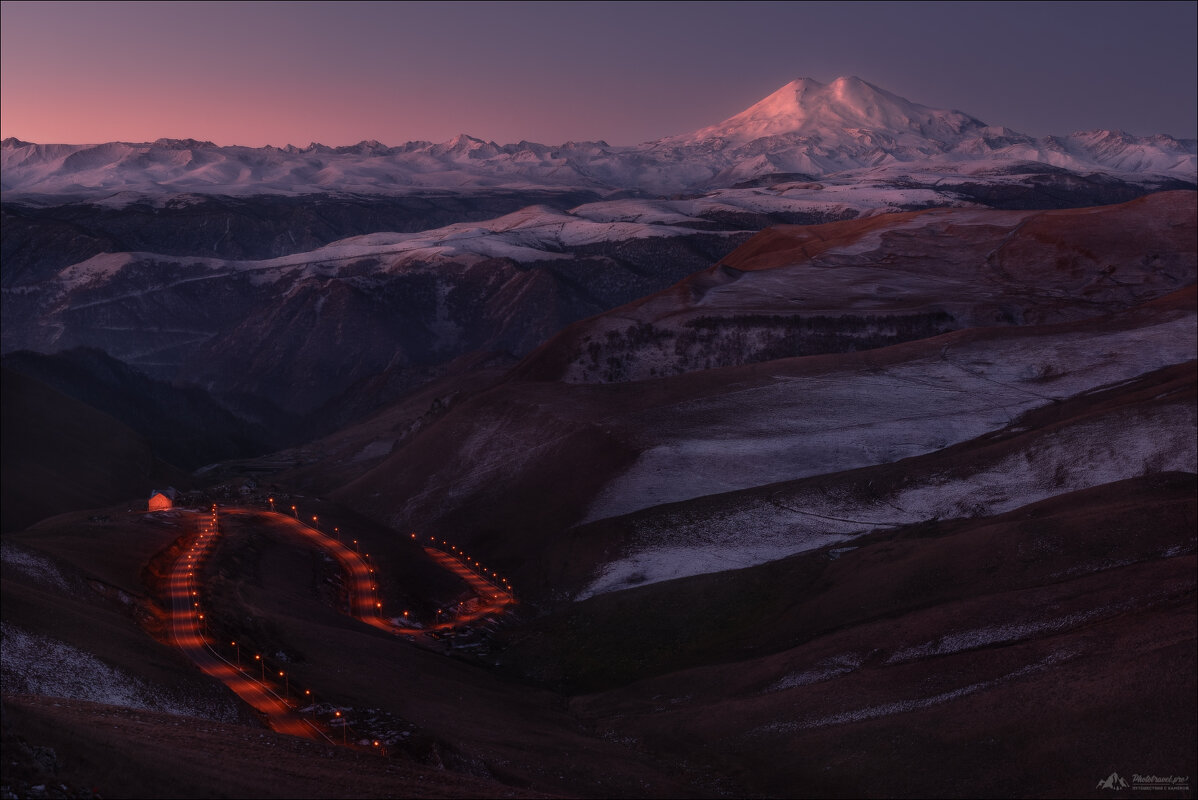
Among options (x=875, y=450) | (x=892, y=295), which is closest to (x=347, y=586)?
(x=875, y=450)

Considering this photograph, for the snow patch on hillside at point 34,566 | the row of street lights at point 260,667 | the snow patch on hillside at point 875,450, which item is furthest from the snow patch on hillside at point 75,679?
the snow patch on hillside at point 875,450

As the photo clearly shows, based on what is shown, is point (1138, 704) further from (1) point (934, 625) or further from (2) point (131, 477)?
(2) point (131, 477)

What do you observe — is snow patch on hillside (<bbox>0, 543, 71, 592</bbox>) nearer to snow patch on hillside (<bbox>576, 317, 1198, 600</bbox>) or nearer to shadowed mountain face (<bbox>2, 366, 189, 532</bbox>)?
snow patch on hillside (<bbox>576, 317, 1198, 600</bbox>)

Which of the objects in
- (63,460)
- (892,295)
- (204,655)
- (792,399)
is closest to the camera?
(204,655)

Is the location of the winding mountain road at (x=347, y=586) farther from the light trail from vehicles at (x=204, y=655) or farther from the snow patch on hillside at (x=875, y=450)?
the snow patch on hillside at (x=875, y=450)

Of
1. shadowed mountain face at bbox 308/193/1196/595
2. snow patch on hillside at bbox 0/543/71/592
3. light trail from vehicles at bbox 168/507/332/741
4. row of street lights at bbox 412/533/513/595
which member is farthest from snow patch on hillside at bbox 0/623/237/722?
row of street lights at bbox 412/533/513/595

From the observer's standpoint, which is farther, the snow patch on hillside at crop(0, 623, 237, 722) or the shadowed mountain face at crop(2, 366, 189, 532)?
the shadowed mountain face at crop(2, 366, 189, 532)

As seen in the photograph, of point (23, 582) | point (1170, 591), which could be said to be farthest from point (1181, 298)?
point (23, 582)

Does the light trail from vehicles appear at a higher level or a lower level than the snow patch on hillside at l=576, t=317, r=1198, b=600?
lower

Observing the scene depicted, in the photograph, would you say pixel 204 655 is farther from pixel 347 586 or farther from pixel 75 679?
pixel 347 586

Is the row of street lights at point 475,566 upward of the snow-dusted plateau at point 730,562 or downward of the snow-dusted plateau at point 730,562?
downward

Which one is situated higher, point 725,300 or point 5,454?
point 725,300
